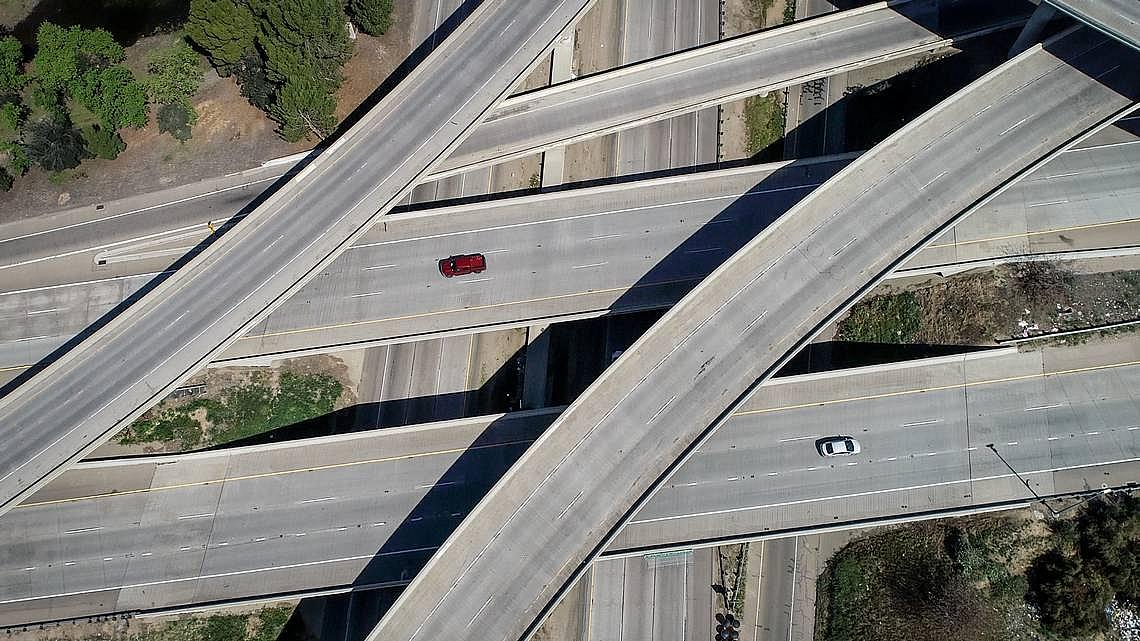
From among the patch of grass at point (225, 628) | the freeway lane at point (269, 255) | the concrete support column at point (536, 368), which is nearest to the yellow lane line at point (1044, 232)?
the concrete support column at point (536, 368)

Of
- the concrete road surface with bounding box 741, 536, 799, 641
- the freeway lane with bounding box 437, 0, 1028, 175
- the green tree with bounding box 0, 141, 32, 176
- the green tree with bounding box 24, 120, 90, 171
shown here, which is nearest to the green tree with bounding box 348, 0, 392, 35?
the freeway lane with bounding box 437, 0, 1028, 175

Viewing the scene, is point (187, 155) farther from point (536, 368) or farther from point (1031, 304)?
point (1031, 304)

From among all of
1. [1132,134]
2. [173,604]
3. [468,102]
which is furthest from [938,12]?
[173,604]

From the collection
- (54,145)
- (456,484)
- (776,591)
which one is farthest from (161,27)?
(776,591)

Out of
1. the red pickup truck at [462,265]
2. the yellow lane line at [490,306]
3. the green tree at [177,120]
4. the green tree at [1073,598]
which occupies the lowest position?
the green tree at [1073,598]

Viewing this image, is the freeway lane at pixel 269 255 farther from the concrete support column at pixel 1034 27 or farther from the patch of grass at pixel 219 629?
the concrete support column at pixel 1034 27

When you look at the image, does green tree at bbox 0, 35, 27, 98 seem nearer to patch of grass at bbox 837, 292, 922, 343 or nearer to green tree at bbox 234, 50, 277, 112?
green tree at bbox 234, 50, 277, 112

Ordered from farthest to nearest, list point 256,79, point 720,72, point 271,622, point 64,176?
point 64,176
point 256,79
point 720,72
point 271,622
